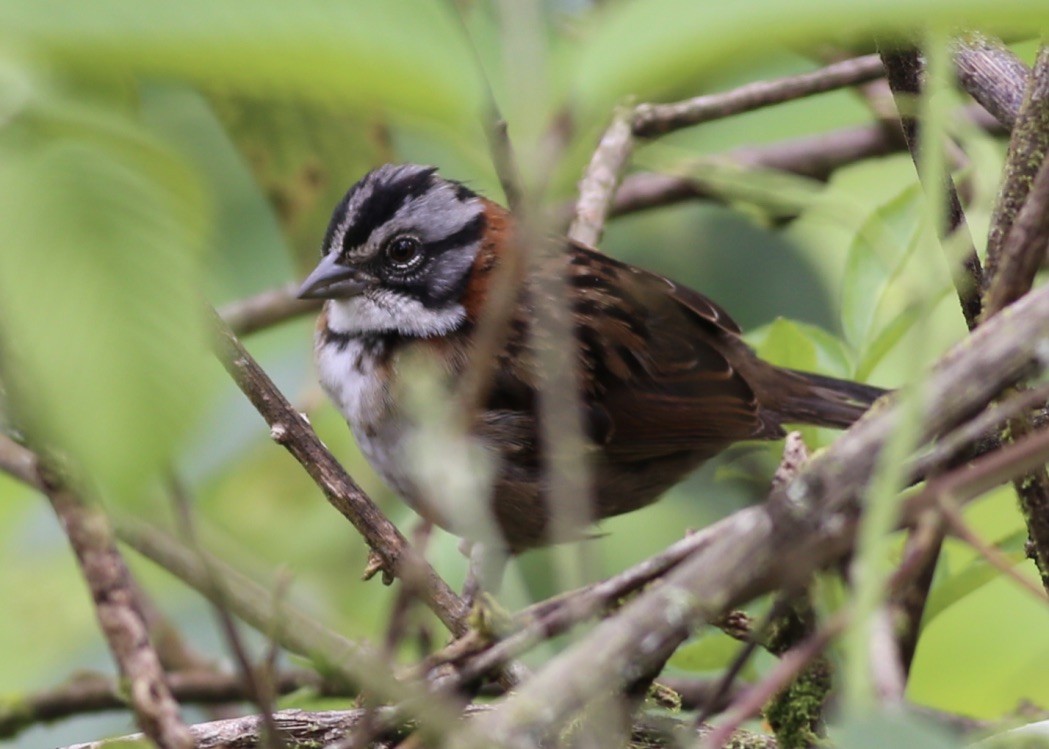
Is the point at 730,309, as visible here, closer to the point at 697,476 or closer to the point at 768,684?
the point at 697,476

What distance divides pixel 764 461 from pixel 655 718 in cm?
207

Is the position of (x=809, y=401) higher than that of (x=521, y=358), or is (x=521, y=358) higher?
(x=521, y=358)

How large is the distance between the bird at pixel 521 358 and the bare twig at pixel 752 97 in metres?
0.35

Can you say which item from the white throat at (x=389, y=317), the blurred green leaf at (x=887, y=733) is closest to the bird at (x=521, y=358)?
the white throat at (x=389, y=317)

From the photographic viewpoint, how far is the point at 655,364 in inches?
133

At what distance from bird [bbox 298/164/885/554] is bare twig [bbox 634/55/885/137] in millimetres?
354

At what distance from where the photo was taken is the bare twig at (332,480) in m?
1.71

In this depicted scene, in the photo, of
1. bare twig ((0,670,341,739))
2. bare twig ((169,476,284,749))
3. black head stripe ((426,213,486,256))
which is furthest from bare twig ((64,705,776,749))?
black head stripe ((426,213,486,256))

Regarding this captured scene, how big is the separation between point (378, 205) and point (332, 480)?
1514 mm

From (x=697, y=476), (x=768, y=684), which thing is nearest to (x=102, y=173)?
(x=768, y=684)

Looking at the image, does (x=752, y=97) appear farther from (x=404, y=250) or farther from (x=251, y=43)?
(x=251, y=43)

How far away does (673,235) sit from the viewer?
3854 millimetres

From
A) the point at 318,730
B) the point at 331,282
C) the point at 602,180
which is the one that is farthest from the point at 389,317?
the point at 318,730

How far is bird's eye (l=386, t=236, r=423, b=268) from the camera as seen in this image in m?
3.23
